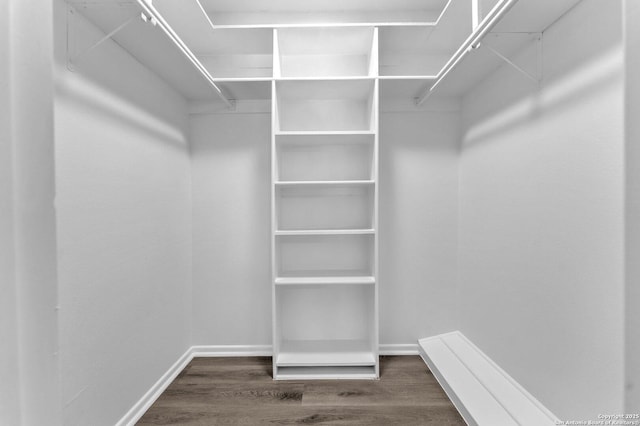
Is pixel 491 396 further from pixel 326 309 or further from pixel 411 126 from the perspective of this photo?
pixel 411 126

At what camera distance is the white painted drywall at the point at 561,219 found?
124cm

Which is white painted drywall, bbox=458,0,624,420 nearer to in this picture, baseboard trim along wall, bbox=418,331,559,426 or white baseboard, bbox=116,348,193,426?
baseboard trim along wall, bbox=418,331,559,426

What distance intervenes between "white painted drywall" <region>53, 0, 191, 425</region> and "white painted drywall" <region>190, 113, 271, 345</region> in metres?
0.28

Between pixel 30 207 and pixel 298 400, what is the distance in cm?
189

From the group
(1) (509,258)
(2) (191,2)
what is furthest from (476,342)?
(2) (191,2)

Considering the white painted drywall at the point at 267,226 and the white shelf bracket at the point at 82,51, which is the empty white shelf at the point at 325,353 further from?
the white shelf bracket at the point at 82,51

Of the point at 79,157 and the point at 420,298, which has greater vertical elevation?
the point at 79,157

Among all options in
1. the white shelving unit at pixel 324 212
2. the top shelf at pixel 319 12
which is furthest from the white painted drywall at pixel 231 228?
the top shelf at pixel 319 12

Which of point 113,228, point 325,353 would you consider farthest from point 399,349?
point 113,228

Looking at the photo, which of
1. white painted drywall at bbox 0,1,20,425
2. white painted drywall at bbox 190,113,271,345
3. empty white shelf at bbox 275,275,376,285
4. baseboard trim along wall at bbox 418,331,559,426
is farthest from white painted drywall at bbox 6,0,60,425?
white painted drywall at bbox 190,113,271,345

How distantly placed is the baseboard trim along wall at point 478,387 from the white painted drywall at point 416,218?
26cm

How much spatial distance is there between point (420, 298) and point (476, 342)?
0.47 m

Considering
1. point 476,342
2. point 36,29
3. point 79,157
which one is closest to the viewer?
point 36,29

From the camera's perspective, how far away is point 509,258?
6.13 ft
